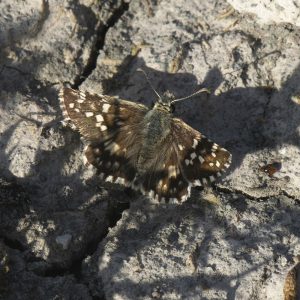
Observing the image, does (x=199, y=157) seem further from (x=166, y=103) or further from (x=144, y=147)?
(x=166, y=103)

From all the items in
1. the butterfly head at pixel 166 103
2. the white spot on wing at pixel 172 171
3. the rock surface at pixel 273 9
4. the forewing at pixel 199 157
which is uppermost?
the rock surface at pixel 273 9

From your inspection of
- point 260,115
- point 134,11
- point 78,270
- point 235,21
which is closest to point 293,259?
point 260,115

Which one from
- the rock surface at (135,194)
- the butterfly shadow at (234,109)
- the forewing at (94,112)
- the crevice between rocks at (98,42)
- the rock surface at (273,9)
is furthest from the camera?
the crevice between rocks at (98,42)

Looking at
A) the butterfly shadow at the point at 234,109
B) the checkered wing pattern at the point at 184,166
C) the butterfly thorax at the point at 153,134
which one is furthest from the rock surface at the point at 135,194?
the butterfly thorax at the point at 153,134

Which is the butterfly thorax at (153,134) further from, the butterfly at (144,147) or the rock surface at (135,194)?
the rock surface at (135,194)

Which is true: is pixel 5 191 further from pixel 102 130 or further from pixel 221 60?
pixel 221 60

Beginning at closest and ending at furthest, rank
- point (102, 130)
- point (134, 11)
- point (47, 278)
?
point (47, 278) → point (102, 130) → point (134, 11)

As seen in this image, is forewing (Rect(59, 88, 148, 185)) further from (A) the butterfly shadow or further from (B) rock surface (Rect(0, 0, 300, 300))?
(A) the butterfly shadow
